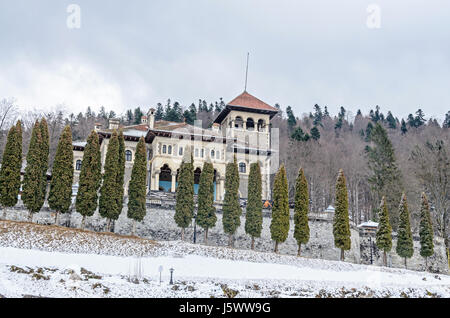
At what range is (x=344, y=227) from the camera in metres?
26.8

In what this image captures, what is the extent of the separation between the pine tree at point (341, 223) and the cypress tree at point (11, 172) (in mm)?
18109

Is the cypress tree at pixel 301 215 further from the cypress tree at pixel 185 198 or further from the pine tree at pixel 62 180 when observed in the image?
the pine tree at pixel 62 180

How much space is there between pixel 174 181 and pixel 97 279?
22034mm

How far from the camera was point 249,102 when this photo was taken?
46688 millimetres

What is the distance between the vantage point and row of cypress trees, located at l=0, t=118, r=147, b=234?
23.8 m

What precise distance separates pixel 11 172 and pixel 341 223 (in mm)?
18765

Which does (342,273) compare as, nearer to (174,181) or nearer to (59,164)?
(59,164)

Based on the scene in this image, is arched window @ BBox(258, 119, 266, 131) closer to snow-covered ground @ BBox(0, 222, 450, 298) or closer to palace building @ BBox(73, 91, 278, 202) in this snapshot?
palace building @ BBox(73, 91, 278, 202)

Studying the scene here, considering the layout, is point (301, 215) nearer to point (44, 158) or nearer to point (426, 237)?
point (426, 237)

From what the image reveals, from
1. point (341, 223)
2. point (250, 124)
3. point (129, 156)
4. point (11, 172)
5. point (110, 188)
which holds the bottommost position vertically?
point (341, 223)

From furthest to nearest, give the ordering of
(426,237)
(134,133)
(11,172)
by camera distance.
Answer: (134,133)
(426,237)
(11,172)

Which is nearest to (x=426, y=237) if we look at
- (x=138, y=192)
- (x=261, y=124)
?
(x=138, y=192)
